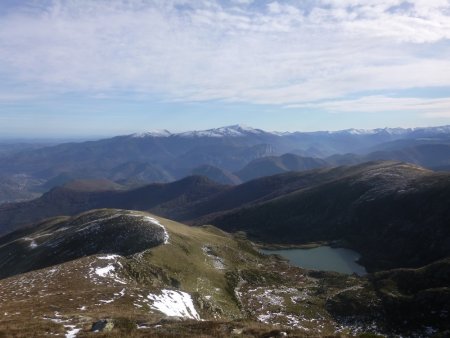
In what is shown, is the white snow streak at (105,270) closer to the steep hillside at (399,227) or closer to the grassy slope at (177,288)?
the grassy slope at (177,288)

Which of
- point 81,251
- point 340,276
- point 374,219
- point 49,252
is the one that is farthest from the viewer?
point 374,219

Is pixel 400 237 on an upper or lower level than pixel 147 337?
lower

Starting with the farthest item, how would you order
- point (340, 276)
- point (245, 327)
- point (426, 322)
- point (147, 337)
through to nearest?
point (340, 276) < point (426, 322) < point (245, 327) < point (147, 337)

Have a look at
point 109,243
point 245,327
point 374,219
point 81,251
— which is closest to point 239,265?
point 109,243

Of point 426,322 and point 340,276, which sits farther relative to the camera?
point 340,276

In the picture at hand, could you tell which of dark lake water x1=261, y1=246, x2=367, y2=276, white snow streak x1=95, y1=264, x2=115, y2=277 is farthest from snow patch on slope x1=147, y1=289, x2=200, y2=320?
dark lake water x1=261, y1=246, x2=367, y2=276

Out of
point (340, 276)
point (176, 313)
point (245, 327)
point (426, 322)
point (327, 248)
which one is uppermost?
point (245, 327)

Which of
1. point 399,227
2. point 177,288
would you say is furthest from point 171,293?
point 399,227

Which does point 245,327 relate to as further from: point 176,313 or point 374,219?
point 374,219
